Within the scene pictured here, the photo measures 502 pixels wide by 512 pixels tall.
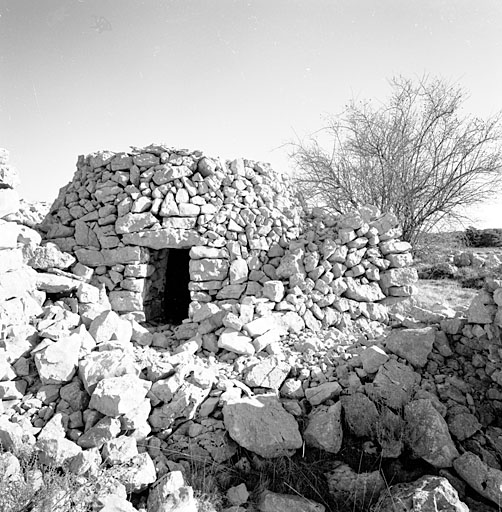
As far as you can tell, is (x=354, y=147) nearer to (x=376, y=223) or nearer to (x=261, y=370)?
(x=376, y=223)

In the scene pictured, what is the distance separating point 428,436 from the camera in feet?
10.8

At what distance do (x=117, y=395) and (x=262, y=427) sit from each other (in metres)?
1.32

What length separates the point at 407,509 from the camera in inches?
103

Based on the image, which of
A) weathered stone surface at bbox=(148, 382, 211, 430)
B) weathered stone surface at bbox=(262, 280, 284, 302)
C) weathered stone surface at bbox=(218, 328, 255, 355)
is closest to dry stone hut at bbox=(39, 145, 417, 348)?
weathered stone surface at bbox=(262, 280, 284, 302)

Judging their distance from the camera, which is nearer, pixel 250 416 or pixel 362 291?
pixel 250 416

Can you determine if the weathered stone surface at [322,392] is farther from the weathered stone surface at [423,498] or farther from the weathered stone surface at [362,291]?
A: the weathered stone surface at [362,291]

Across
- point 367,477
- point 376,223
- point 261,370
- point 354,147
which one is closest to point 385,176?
point 354,147

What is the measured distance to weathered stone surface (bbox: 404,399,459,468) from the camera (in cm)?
319

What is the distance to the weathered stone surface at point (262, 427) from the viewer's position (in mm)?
3299

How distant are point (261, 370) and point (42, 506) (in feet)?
7.51

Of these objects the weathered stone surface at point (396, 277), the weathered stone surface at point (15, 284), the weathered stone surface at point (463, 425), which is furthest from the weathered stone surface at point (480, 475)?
the weathered stone surface at point (15, 284)

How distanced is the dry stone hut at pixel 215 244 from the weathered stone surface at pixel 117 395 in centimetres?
190

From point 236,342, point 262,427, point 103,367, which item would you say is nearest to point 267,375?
point 262,427

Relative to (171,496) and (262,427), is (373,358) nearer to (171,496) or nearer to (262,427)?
(262,427)
